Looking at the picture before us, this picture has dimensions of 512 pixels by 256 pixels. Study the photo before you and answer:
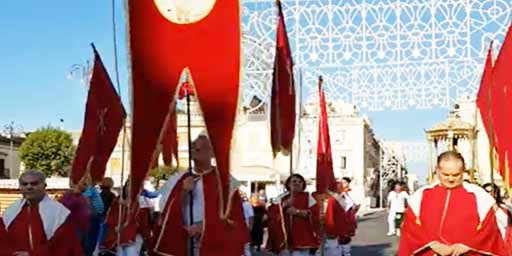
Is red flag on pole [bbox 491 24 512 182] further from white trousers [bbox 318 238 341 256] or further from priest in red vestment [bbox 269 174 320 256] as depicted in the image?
white trousers [bbox 318 238 341 256]

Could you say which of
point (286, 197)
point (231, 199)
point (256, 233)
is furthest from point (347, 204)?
point (231, 199)

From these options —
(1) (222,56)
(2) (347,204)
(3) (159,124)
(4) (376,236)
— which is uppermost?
(1) (222,56)

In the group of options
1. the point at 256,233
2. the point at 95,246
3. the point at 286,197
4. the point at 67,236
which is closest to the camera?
the point at 67,236

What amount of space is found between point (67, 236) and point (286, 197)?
475 cm

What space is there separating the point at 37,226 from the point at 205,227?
4.17 ft

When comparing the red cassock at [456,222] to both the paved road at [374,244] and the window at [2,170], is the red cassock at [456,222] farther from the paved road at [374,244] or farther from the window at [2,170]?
the window at [2,170]

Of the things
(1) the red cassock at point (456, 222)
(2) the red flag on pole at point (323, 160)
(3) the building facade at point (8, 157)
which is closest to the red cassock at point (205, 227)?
(1) the red cassock at point (456, 222)

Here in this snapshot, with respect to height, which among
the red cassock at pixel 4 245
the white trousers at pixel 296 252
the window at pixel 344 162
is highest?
the red cassock at pixel 4 245

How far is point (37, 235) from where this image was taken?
6.96 meters

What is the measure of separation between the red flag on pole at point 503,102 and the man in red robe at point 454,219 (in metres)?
0.89

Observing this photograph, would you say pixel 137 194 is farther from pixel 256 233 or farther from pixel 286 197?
pixel 256 233

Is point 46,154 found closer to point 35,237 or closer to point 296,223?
point 296,223

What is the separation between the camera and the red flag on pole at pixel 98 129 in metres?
11.7

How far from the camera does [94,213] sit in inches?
509
